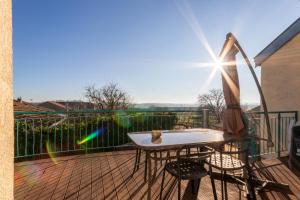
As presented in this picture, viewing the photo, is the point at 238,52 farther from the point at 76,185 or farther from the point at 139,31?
the point at 139,31

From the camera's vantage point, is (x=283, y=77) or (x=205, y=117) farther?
(x=283, y=77)

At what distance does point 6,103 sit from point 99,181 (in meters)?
2.95

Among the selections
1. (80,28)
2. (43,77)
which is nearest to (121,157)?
(80,28)

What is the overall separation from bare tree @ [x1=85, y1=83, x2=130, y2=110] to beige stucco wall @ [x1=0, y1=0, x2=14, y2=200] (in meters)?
14.3

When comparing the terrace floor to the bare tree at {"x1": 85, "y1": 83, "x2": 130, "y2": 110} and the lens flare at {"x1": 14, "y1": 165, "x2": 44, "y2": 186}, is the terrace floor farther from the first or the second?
the bare tree at {"x1": 85, "y1": 83, "x2": 130, "y2": 110}

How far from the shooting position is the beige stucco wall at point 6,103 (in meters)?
0.60

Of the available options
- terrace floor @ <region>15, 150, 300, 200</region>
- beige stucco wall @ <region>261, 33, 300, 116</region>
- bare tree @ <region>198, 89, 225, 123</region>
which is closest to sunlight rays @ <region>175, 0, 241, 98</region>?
terrace floor @ <region>15, 150, 300, 200</region>

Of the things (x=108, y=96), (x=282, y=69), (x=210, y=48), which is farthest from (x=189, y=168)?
(x=108, y=96)

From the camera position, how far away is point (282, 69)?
6.16 metres

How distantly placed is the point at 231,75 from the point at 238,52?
0.34 metres

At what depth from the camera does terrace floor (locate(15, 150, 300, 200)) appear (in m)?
2.81

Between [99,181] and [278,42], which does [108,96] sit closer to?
[278,42]

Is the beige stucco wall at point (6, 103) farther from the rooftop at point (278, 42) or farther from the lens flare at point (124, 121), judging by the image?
the rooftop at point (278, 42)

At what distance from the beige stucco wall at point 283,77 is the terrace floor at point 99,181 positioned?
2.28m
